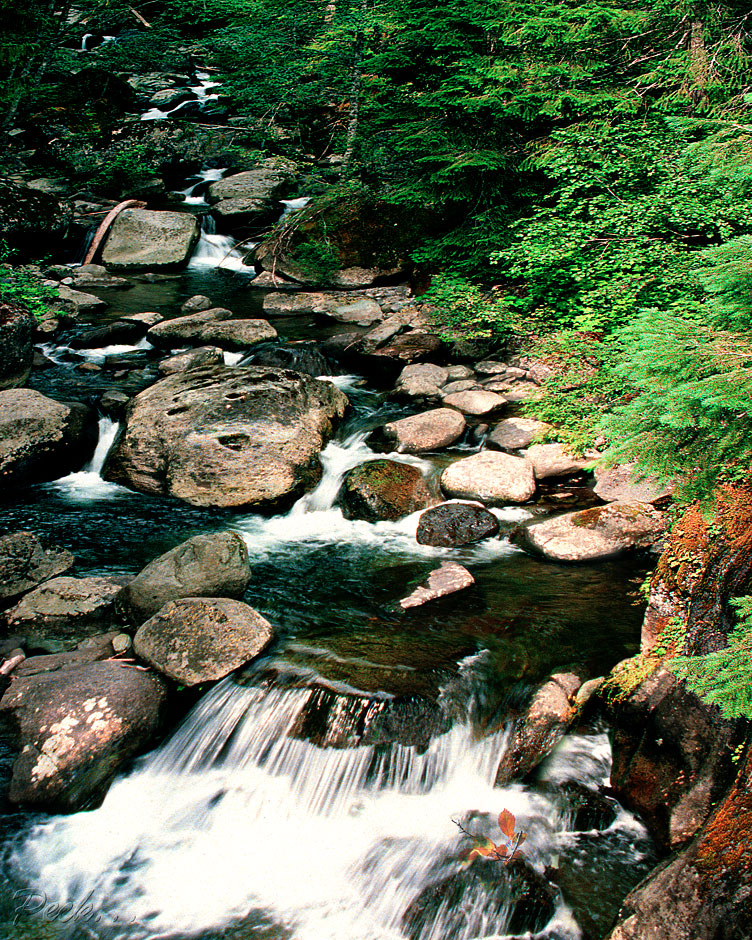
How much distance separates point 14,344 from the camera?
28.3 ft

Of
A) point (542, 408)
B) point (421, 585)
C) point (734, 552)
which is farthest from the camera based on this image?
point (542, 408)

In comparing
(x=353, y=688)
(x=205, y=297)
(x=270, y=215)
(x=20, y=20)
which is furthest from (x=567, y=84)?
(x=20, y=20)

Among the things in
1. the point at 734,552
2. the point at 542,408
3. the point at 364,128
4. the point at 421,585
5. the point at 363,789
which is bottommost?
the point at 363,789

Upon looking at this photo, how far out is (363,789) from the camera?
12.3 ft

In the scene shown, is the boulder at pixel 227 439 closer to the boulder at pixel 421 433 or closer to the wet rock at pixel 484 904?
the boulder at pixel 421 433

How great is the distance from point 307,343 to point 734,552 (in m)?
8.27

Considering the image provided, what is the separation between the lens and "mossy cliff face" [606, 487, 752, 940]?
248cm

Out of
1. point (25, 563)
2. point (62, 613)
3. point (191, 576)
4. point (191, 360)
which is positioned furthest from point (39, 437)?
point (191, 576)

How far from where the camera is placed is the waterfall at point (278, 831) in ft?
10.6

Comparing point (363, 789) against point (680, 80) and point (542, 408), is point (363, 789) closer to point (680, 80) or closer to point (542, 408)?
point (542, 408)

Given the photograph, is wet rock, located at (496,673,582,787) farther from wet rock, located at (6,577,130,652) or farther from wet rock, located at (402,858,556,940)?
wet rock, located at (6,577,130,652)

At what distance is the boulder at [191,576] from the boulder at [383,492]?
5.28 ft

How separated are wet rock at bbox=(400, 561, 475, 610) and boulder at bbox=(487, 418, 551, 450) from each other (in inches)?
92.0

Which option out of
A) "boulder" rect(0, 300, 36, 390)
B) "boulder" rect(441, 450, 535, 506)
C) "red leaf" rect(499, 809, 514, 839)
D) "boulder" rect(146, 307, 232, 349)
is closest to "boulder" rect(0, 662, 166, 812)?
"red leaf" rect(499, 809, 514, 839)
